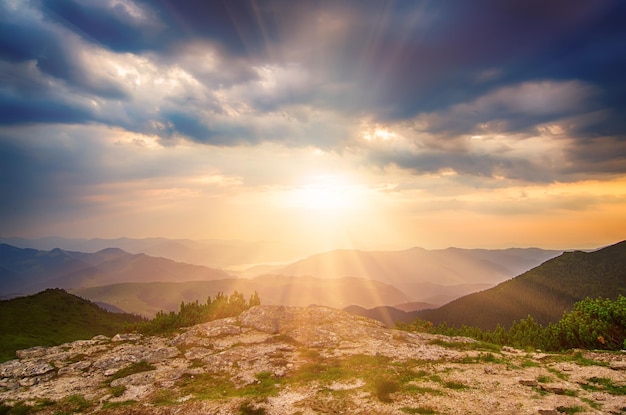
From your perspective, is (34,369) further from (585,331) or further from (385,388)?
(585,331)

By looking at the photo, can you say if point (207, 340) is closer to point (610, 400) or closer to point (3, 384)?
point (3, 384)

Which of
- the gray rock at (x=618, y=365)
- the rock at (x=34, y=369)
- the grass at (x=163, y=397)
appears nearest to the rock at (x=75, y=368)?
the rock at (x=34, y=369)

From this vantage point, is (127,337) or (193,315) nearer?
(127,337)

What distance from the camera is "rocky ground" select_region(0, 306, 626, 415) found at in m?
28.3

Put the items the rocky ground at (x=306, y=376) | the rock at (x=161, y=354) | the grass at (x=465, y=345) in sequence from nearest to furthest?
1. the rocky ground at (x=306, y=376)
2. the grass at (x=465, y=345)
3. the rock at (x=161, y=354)

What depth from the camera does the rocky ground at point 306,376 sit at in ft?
92.9

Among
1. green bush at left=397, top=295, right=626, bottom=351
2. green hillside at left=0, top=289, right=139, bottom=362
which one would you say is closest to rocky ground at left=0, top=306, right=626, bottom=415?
green bush at left=397, top=295, right=626, bottom=351

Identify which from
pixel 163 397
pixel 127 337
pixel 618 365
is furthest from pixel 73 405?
pixel 618 365

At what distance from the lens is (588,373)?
32.7m

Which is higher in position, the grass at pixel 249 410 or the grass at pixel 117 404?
the grass at pixel 249 410

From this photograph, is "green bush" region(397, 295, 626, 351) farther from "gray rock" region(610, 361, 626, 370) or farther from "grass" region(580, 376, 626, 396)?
"grass" region(580, 376, 626, 396)

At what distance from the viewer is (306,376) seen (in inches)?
1407

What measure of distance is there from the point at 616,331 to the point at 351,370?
4693cm

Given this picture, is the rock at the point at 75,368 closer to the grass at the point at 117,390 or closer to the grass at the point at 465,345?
the grass at the point at 117,390
